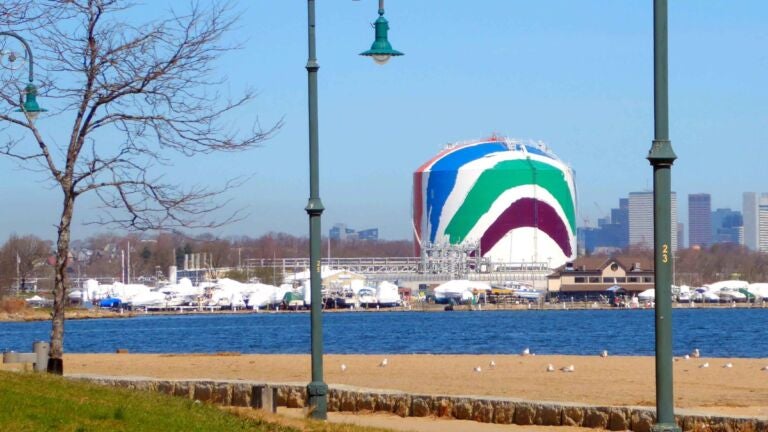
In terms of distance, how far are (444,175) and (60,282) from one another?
100511 millimetres

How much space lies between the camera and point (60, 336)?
56.3ft

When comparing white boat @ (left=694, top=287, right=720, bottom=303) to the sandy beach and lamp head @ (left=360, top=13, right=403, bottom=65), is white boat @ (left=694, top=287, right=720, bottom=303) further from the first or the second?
lamp head @ (left=360, top=13, right=403, bottom=65)

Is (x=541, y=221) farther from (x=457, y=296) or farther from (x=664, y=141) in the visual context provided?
(x=664, y=141)

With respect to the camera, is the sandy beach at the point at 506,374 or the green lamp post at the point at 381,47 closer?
the green lamp post at the point at 381,47

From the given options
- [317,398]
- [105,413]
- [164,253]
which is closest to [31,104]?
[317,398]

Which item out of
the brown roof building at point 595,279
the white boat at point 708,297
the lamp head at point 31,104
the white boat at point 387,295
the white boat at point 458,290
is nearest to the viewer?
the lamp head at point 31,104

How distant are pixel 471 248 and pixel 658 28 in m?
111

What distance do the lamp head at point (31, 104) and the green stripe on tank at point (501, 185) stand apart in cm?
9954

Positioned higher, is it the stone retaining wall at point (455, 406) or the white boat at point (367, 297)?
the stone retaining wall at point (455, 406)

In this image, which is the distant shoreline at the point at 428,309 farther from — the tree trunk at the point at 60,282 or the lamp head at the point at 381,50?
the lamp head at the point at 381,50

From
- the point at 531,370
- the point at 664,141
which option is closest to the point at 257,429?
the point at 664,141

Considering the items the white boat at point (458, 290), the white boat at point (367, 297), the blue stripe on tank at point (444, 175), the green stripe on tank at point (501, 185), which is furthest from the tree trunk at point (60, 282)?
the blue stripe on tank at point (444, 175)

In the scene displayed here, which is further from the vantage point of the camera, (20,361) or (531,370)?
(531,370)

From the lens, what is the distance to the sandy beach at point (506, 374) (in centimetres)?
1880
